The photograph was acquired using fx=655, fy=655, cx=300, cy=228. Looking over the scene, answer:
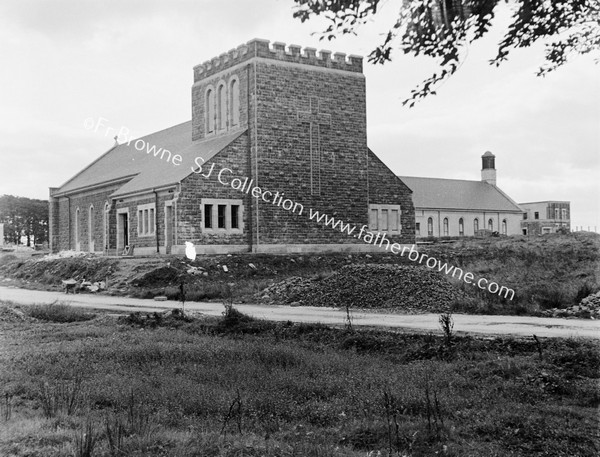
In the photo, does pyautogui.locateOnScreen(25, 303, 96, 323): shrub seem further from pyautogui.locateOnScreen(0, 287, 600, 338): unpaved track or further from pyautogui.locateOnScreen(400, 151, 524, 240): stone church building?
pyautogui.locateOnScreen(400, 151, 524, 240): stone church building

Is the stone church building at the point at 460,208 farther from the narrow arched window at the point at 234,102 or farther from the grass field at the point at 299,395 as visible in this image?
the grass field at the point at 299,395

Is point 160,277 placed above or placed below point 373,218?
below

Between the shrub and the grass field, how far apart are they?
345 cm

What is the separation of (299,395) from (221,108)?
1259 inches

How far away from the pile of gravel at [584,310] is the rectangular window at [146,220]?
24722 millimetres

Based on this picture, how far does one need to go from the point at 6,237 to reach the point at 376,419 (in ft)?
299

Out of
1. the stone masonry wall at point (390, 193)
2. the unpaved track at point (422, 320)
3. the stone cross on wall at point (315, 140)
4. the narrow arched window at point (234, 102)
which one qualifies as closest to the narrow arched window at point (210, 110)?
the narrow arched window at point (234, 102)

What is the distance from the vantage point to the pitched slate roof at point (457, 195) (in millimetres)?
80250

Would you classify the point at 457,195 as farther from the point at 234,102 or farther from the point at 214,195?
the point at 214,195

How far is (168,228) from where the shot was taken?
113 ft

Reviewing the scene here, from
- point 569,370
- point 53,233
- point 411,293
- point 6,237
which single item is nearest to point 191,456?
point 569,370

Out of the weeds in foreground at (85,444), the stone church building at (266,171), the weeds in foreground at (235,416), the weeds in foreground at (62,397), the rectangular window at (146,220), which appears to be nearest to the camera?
the weeds in foreground at (85,444)

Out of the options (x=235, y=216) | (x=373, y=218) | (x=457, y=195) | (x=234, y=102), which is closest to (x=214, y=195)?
(x=235, y=216)

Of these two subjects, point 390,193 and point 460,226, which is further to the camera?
point 460,226
